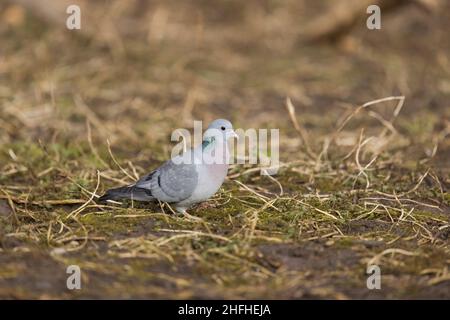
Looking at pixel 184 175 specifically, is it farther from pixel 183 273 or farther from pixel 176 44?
pixel 176 44

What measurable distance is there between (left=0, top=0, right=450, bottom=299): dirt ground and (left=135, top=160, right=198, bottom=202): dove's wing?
12cm

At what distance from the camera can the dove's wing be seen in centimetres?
388

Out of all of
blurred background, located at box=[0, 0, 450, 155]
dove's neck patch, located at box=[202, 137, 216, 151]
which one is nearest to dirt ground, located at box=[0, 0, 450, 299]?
blurred background, located at box=[0, 0, 450, 155]

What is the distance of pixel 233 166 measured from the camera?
4938 mm

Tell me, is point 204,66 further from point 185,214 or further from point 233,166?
point 185,214

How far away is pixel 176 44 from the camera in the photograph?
28.2 ft

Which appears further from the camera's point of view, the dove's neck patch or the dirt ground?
the dove's neck patch

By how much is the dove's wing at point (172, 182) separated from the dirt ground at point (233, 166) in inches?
4.7

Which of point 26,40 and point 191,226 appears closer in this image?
point 191,226

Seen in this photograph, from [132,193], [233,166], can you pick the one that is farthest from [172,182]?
[233,166]

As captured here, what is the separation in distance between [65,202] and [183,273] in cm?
119

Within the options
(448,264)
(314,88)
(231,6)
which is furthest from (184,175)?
(231,6)

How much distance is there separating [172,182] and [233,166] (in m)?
1.06

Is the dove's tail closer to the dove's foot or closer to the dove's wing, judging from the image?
the dove's wing
